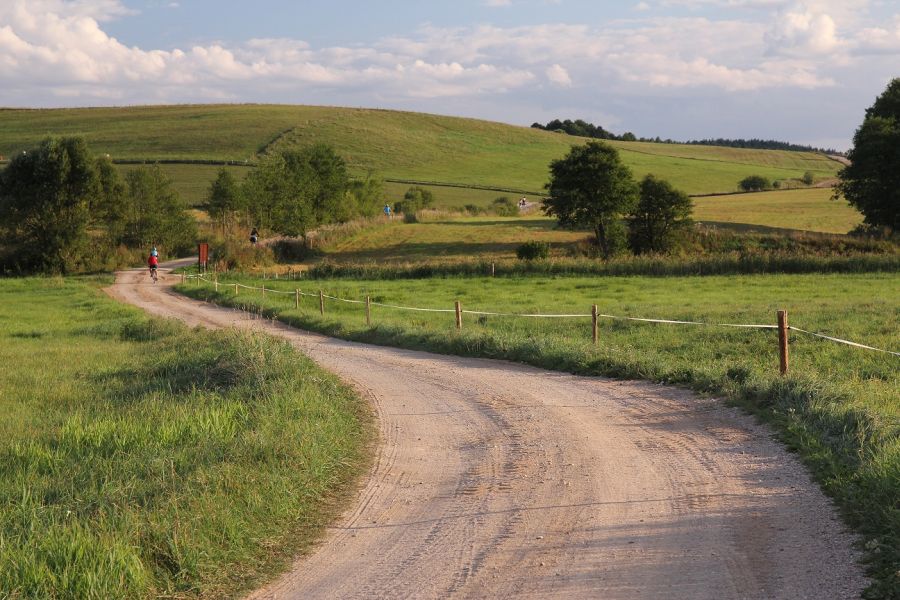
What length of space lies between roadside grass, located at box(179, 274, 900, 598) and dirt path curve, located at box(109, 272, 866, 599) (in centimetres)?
39

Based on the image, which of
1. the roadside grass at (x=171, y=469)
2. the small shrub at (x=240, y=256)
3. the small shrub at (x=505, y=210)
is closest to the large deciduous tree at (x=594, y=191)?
the small shrub at (x=240, y=256)

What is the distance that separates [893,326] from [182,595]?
1845 centimetres

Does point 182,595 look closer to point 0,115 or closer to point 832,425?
point 832,425

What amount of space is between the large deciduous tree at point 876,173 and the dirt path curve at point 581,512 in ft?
155

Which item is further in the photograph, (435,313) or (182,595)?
(435,313)

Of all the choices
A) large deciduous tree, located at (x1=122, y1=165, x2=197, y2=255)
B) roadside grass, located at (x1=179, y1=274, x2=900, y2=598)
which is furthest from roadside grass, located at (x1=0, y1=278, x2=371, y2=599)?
large deciduous tree, located at (x1=122, y1=165, x2=197, y2=255)

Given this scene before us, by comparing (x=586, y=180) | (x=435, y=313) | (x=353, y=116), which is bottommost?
(x=435, y=313)

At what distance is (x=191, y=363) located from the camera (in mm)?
17547

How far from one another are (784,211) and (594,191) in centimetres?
2487

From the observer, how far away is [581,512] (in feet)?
26.6

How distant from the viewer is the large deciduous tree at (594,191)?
5369 centimetres

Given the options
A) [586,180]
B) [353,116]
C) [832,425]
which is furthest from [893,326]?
[353,116]

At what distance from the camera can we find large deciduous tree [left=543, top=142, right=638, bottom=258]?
53.7 m

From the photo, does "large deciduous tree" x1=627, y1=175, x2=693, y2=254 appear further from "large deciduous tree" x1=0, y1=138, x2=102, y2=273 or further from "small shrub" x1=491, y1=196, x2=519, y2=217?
"large deciduous tree" x1=0, y1=138, x2=102, y2=273
